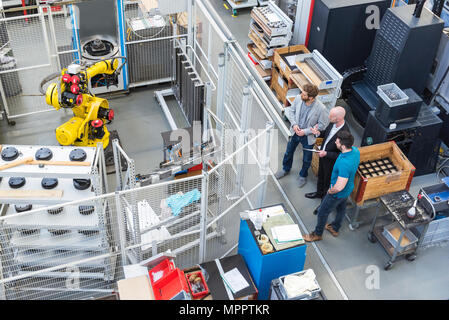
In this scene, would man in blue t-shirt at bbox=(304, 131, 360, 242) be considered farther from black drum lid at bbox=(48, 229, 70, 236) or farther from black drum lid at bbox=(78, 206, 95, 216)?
black drum lid at bbox=(48, 229, 70, 236)

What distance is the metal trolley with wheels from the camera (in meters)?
6.30

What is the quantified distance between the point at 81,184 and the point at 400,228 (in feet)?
12.4

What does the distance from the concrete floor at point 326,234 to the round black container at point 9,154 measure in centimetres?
174

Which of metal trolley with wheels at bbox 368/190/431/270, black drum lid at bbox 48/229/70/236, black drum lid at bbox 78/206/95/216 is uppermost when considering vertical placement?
black drum lid at bbox 78/206/95/216

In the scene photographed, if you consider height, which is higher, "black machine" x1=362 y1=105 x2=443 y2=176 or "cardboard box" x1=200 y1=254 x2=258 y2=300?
"black machine" x1=362 y1=105 x2=443 y2=176

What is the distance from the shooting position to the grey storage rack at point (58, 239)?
5555 mm

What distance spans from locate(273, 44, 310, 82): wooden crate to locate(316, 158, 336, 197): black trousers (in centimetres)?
171

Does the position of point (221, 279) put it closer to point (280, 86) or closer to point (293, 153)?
point (293, 153)

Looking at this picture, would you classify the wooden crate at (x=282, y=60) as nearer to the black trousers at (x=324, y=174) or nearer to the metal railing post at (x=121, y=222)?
the black trousers at (x=324, y=174)

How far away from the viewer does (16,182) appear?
5.83 m

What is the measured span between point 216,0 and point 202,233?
21.9ft

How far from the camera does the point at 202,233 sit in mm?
5840

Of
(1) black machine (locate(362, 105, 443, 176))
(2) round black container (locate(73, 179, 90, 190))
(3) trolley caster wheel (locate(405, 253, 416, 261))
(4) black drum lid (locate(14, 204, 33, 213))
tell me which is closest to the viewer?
(2) round black container (locate(73, 179, 90, 190))

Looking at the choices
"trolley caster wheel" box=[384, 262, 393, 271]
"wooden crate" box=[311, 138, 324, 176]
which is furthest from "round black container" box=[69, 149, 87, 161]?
"trolley caster wheel" box=[384, 262, 393, 271]
